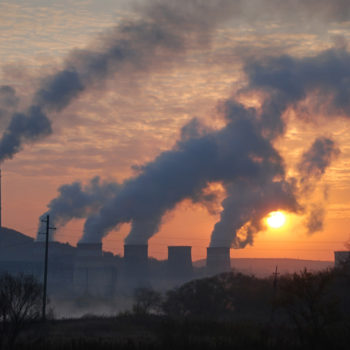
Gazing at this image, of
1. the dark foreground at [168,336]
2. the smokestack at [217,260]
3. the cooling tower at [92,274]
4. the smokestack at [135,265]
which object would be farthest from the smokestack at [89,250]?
the dark foreground at [168,336]

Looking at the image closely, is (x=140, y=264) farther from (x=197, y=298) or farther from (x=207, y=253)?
(x=197, y=298)

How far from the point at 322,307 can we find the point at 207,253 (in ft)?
179

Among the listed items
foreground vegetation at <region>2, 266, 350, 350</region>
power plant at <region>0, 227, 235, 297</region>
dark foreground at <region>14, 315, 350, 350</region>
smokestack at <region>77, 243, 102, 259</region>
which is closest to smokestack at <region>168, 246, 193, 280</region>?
power plant at <region>0, 227, 235, 297</region>

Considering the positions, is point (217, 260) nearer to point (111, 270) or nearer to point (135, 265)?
point (135, 265)

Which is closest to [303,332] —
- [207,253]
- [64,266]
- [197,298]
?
[197,298]

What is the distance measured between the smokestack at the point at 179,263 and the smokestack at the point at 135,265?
377cm

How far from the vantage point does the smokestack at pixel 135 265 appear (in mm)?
75556

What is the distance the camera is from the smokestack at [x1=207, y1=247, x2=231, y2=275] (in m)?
74.1

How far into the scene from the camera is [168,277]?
254ft

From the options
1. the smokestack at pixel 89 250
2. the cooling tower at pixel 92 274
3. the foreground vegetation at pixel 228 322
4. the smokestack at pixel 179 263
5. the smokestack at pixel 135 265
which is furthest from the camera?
the smokestack at pixel 179 263

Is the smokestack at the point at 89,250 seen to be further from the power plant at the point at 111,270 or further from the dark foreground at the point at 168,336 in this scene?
the dark foreground at the point at 168,336

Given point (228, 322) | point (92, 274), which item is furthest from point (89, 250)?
point (228, 322)

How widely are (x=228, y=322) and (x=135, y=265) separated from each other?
1994 inches

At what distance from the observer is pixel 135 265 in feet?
252
